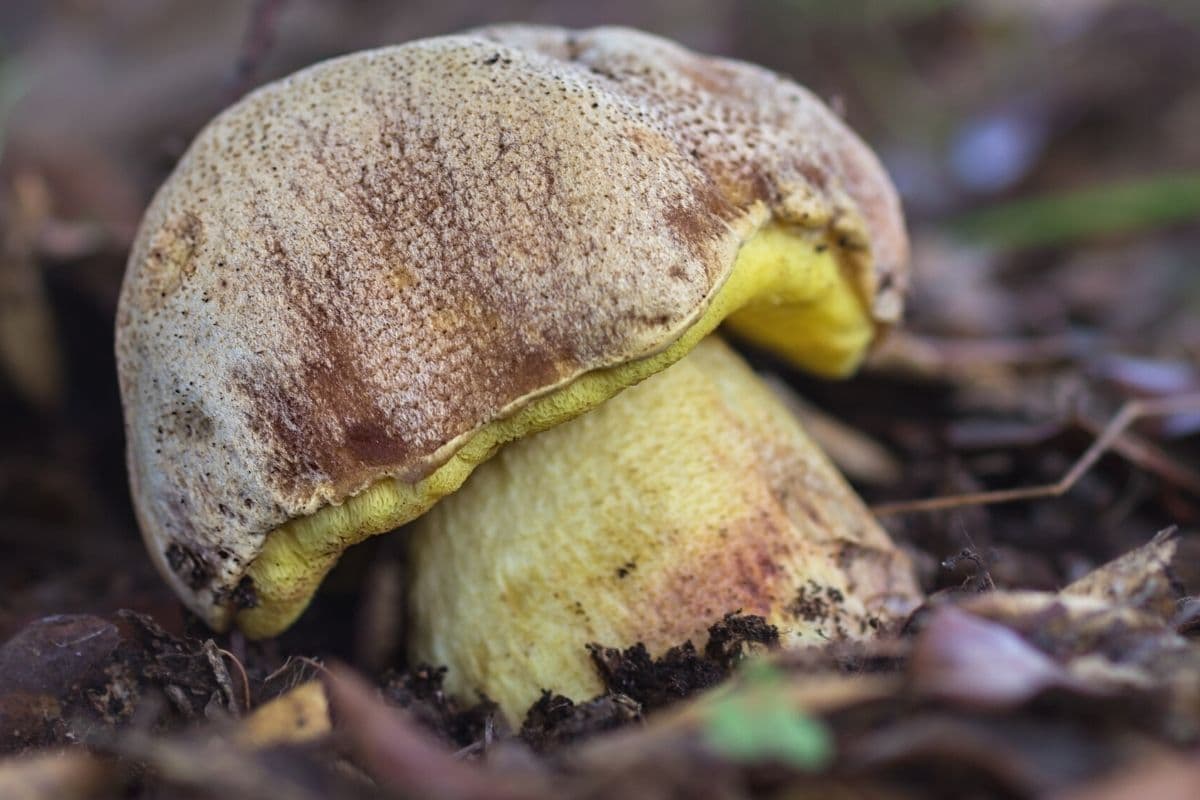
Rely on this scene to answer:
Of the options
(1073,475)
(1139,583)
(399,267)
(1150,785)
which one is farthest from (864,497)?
(1150,785)

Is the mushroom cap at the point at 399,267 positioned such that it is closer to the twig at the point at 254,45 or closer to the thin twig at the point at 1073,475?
the twig at the point at 254,45

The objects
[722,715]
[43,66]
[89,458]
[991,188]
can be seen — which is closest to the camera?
[722,715]

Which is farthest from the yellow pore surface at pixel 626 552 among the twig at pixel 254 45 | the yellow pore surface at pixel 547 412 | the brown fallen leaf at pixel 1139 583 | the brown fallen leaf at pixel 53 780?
the twig at pixel 254 45

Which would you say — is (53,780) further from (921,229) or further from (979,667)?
(921,229)

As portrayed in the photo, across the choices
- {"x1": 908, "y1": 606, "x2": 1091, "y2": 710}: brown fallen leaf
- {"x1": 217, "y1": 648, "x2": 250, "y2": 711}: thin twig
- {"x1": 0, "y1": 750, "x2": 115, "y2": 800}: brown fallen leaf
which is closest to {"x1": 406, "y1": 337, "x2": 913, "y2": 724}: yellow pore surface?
{"x1": 217, "y1": 648, "x2": 250, "y2": 711}: thin twig

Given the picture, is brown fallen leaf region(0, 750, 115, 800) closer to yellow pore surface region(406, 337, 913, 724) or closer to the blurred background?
yellow pore surface region(406, 337, 913, 724)

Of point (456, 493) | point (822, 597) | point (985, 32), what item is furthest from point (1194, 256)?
point (456, 493)

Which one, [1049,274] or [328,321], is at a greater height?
[328,321]

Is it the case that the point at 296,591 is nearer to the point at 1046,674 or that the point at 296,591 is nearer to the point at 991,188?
the point at 1046,674
